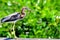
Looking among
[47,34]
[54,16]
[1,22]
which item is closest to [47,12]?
[54,16]

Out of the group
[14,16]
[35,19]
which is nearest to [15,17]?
[14,16]

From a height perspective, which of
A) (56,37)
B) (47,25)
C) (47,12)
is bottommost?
(56,37)

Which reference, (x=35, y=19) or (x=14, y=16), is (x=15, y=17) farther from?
(x=35, y=19)

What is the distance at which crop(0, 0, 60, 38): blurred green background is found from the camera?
238 cm

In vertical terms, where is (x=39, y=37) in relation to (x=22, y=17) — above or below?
below

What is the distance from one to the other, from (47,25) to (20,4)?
390mm

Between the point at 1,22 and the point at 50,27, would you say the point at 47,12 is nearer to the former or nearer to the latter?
the point at 50,27

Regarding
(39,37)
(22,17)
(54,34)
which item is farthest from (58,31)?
(22,17)

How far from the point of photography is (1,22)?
7.81 ft

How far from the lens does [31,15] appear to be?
7.80 feet

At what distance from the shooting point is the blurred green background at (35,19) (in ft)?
7.80

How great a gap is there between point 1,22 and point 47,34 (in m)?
0.54

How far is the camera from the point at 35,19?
2.39 m

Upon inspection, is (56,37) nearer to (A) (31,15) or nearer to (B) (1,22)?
(A) (31,15)
